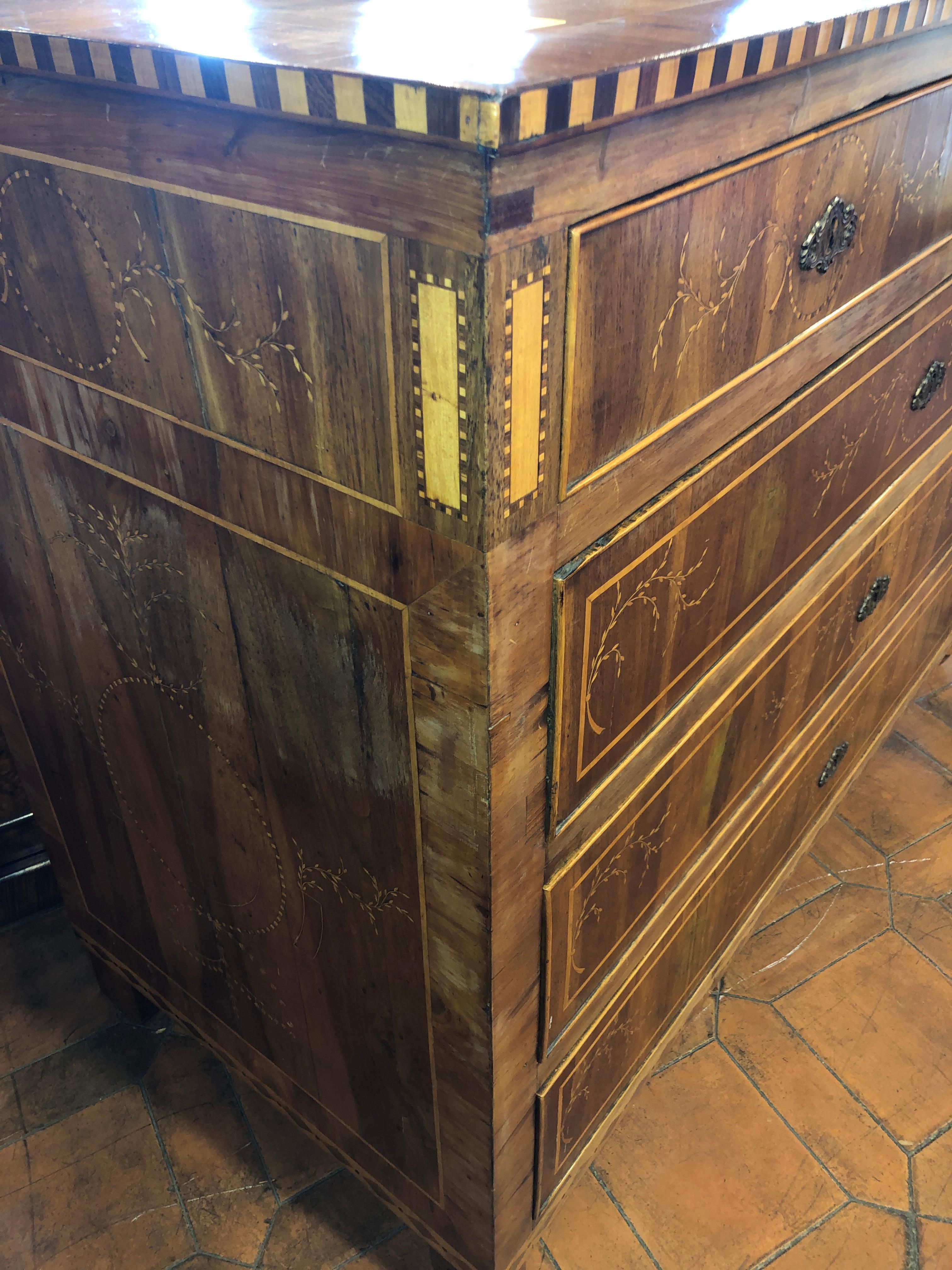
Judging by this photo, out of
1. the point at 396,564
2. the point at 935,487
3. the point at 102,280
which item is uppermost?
the point at 102,280

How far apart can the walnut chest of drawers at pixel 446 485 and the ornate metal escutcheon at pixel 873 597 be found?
0.10 metres

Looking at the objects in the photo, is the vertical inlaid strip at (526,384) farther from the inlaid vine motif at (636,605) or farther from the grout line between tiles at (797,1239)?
the grout line between tiles at (797,1239)

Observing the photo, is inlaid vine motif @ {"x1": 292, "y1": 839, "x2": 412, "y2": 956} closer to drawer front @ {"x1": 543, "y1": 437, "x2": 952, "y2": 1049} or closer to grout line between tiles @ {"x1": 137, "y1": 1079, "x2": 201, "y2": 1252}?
drawer front @ {"x1": 543, "y1": 437, "x2": 952, "y2": 1049}

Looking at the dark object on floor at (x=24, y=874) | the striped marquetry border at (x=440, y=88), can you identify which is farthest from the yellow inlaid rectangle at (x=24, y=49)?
the dark object on floor at (x=24, y=874)

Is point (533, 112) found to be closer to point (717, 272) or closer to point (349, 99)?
point (349, 99)

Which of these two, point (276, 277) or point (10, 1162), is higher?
point (276, 277)

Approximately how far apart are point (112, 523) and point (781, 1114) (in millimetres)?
1226

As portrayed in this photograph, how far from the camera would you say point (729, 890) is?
1257 mm

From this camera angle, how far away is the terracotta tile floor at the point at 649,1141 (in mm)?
1196

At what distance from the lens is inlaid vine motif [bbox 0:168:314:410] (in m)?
0.55

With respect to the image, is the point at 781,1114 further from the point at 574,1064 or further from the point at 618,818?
the point at 618,818

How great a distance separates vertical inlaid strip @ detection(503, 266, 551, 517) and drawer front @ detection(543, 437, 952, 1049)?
37 cm

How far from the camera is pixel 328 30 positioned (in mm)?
559

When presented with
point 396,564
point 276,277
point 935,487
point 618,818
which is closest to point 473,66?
point 276,277
